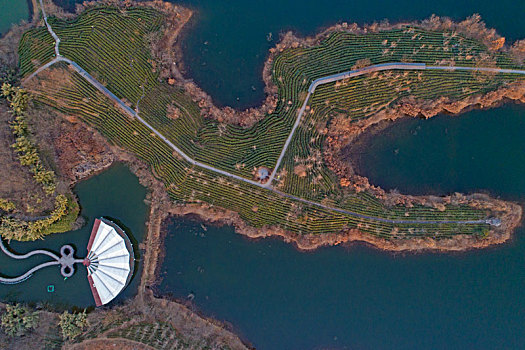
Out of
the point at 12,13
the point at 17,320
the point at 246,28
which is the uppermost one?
the point at 246,28

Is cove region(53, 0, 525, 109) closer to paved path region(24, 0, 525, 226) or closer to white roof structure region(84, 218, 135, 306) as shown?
paved path region(24, 0, 525, 226)

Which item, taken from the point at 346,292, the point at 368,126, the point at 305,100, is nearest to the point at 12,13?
the point at 305,100

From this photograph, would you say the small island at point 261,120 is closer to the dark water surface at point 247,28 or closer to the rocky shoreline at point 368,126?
the rocky shoreline at point 368,126

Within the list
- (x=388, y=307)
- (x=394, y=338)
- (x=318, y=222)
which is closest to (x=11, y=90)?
(x=318, y=222)

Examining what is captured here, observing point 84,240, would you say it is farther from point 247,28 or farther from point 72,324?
point 247,28

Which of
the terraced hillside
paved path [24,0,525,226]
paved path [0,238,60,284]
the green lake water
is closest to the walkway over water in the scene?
paved path [0,238,60,284]

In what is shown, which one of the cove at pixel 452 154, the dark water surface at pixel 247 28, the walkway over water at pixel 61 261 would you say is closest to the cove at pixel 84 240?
the walkway over water at pixel 61 261
